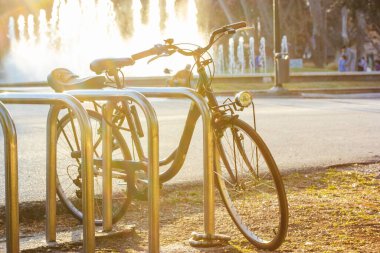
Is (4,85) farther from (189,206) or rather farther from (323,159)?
(189,206)

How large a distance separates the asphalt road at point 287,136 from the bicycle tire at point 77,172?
0.70 metres

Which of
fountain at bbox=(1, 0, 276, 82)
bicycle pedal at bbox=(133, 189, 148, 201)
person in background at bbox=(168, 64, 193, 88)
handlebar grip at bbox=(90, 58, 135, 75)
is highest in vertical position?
fountain at bbox=(1, 0, 276, 82)

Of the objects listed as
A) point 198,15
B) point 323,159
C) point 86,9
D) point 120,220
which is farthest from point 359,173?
point 198,15

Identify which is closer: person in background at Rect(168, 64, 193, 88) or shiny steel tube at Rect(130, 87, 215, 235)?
shiny steel tube at Rect(130, 87, 215, 235)

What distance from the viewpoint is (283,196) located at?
192 inches

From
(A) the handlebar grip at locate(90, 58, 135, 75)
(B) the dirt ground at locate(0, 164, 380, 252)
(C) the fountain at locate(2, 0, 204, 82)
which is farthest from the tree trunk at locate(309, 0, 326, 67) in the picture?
(A) the handlebar grip at locate(90, 58, 135, 75)

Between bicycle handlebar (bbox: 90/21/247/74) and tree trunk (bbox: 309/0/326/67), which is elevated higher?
Result: tree trunk (bbox: 309/0/326/67)

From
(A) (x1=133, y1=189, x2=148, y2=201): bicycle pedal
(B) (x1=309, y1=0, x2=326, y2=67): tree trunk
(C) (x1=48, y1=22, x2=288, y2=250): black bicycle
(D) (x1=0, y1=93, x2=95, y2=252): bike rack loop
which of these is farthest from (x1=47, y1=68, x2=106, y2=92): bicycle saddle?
(B) (x1=309, y1=0, x2=326, y2=67): tree trunk

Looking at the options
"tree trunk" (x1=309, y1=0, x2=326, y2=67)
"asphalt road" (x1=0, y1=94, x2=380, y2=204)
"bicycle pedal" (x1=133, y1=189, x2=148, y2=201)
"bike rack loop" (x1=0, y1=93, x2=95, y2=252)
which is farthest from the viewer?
"tree trunk" (x1=309, y1=0, x2=326, y2=67)

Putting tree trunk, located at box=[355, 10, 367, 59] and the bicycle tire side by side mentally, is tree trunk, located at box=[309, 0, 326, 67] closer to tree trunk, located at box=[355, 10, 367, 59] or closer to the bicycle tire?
tree trunk, located at box=[355, 10, 367, 59]

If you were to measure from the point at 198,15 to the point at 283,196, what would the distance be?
5008 centimetres

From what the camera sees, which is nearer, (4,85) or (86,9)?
(4,85)

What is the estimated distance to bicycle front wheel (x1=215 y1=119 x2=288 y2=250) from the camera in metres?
4.93

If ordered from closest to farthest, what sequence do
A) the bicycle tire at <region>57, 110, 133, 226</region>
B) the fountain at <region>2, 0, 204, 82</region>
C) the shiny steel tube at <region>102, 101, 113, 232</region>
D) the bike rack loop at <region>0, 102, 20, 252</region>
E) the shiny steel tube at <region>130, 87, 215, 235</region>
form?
the bike rack loop at <region>0, 102, 20, 252</region>, the shiny steel tube at <region>130, 87, 215, 235</region>, the shiny steel tube at <region>102, 101, 113, 232</region>, the bicycle tire at <region>57, 110, 133, 226</region>, the fountain at <region>2, 0, 204, 82</region>
